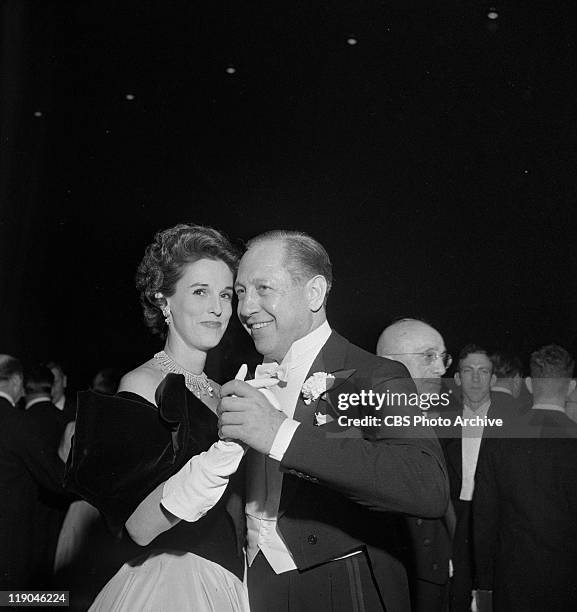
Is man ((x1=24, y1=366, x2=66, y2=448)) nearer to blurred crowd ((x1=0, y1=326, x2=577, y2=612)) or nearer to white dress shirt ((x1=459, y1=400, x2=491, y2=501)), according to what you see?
blurred crowd ((x1=0, y1=326, x2=577, y2=612))

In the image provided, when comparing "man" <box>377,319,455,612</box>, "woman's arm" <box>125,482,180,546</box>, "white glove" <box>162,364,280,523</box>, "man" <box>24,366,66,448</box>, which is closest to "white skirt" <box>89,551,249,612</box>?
"woman's arm" <box>125,482,180,546</box>

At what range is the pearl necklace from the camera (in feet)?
5.54

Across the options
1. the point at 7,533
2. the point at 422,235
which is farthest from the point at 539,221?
the point at 7,533

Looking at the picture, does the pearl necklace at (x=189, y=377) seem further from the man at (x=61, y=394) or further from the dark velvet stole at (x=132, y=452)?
the man at (x=61, y=394)

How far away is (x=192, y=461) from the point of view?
131 cm

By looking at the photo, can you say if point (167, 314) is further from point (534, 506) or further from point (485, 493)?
point (534, 506)

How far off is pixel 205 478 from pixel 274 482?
0.24 metres

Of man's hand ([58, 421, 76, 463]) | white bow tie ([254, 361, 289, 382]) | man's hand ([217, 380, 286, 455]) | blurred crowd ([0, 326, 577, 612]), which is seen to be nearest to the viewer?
man's hand ([217, 380, 286, 455])

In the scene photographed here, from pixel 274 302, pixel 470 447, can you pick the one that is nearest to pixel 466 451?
pixel 470 447

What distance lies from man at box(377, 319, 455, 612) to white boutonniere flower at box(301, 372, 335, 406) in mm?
401

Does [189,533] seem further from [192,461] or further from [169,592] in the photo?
[192,461]

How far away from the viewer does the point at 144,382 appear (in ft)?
5.27

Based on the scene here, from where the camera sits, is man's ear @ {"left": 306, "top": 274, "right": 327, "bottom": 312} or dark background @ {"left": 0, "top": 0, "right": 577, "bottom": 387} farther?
dark background @ {"left": 0, "top": 0, "right": 577, "bottom": 387}

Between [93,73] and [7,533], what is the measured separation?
1673 millimetres
